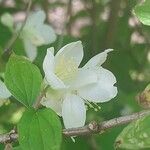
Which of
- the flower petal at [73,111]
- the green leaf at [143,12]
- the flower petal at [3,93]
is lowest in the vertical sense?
the flower petal at [73,111]

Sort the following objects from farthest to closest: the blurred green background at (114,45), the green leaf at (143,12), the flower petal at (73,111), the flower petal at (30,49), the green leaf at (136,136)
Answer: the blurred green background at (114,45) → the flower petal at (30,49) → the flower petal at (73,111) → the green leaf at (143,12) → the green leaf at (136,136)

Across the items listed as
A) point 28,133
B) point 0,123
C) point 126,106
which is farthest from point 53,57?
point 126,106

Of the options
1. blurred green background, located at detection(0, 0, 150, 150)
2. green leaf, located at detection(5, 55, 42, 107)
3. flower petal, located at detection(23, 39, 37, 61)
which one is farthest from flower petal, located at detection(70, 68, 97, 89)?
blurred green background, located at detection(0, 0, 150, 150)

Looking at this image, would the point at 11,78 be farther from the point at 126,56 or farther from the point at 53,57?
the point at 126,56

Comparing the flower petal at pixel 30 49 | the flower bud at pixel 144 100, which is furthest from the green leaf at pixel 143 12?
the flower petal at pixel 30 49

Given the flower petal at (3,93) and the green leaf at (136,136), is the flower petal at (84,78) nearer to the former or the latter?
the flower petal at (3,93)

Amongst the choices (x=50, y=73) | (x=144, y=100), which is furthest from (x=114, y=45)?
(x=144, y=100)

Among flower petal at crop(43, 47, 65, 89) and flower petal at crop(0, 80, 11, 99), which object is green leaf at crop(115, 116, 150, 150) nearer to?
flower petal at crop(43, 47, 65, 89)
